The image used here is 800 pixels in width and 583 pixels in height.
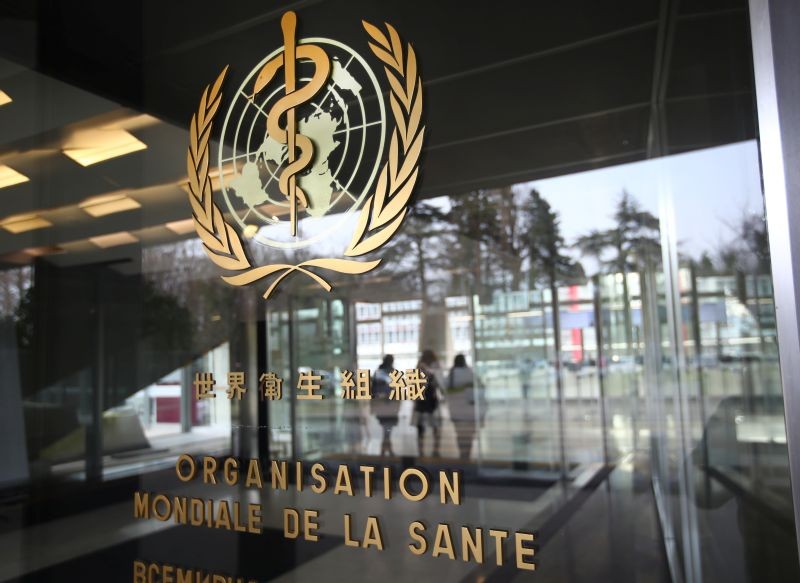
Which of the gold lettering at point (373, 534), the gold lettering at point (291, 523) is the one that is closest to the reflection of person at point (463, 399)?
the gold lettering at point (291, 523)

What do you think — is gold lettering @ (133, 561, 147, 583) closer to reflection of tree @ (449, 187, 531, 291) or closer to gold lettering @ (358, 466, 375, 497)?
gold lettering @ (358, 466, 375, 497)

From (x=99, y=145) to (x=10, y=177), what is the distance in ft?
2.19

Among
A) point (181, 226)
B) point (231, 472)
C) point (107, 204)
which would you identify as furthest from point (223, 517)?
point (107, 204)

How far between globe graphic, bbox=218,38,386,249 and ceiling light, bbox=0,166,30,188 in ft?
5.68

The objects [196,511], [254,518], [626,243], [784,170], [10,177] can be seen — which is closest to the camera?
[784,170]

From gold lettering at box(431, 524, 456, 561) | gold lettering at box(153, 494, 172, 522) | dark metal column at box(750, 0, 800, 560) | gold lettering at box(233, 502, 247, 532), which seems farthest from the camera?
gold lettering at box(153, 494, 172, 522)

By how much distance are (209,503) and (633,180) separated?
635 cm

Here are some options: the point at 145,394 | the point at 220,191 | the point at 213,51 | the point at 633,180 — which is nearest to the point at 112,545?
the point at 145,394

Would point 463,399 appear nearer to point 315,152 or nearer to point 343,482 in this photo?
point 343,482

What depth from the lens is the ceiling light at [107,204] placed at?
3340 millimetres

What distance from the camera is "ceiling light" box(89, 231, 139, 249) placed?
3504 mm

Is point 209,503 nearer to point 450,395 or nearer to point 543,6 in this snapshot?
point 543,6

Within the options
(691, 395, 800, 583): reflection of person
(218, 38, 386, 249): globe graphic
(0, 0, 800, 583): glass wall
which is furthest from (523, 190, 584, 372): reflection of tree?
(218, 38, 386, 249): globe graphic

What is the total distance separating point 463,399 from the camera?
1019cm
